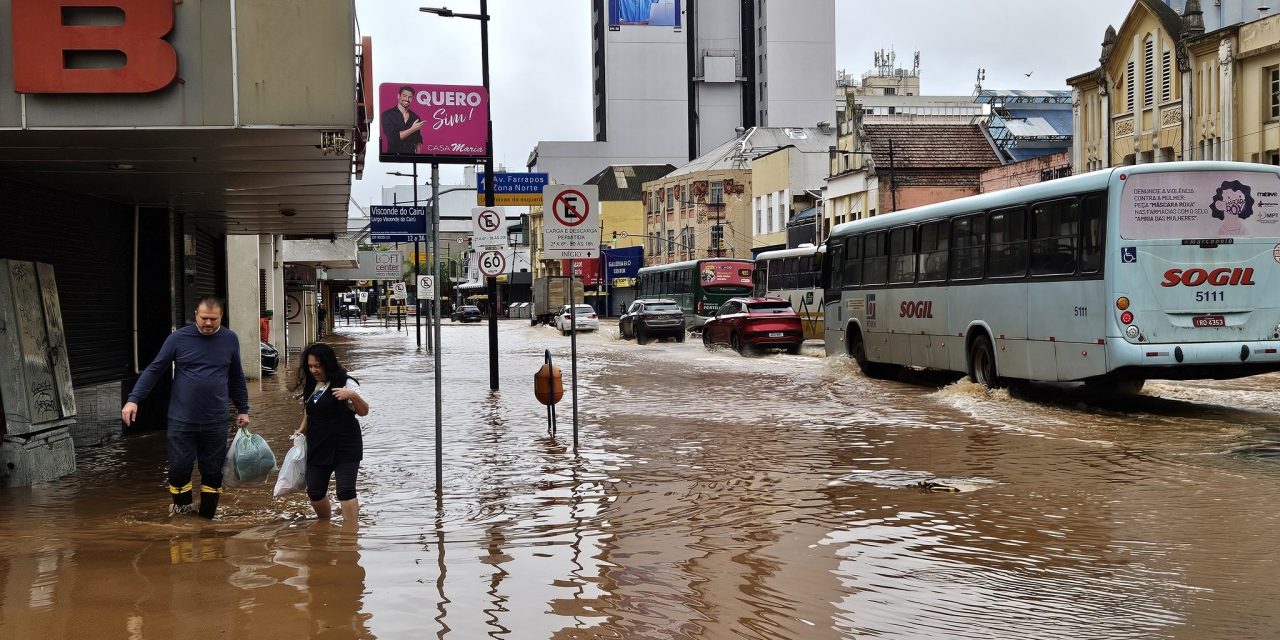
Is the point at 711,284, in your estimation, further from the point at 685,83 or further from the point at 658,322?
the point at 685,83

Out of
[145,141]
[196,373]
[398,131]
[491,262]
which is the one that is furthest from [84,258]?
[491,262]

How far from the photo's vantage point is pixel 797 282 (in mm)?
42781

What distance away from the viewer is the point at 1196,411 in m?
17.3

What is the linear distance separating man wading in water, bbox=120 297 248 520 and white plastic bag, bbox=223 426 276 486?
0.09 meters

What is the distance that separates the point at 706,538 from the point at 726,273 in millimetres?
43570

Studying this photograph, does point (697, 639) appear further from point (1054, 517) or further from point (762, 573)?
point (1054, 517)

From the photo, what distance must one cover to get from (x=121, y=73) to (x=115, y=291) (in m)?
6.94

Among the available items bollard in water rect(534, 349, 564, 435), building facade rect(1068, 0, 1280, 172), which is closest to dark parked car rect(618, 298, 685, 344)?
building facade rect(1068, 0, 1280, 172)

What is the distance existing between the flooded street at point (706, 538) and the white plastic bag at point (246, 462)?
1.07 ft

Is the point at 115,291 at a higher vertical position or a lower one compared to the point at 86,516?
higher

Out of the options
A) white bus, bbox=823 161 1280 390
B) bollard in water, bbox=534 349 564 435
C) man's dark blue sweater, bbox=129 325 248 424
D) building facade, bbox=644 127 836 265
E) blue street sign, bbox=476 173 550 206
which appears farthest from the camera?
building facade, bbox=644 127 836 265

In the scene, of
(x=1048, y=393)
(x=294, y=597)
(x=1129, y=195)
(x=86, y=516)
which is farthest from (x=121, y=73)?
(x=1048, y=393)

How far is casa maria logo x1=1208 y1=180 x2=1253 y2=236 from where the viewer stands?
53.5 feet

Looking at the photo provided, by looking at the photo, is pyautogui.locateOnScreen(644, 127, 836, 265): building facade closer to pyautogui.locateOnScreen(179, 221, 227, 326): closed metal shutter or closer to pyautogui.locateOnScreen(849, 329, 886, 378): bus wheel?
pyautogui.locateOnScreen(849, 329, 886, 378): bus wheel
